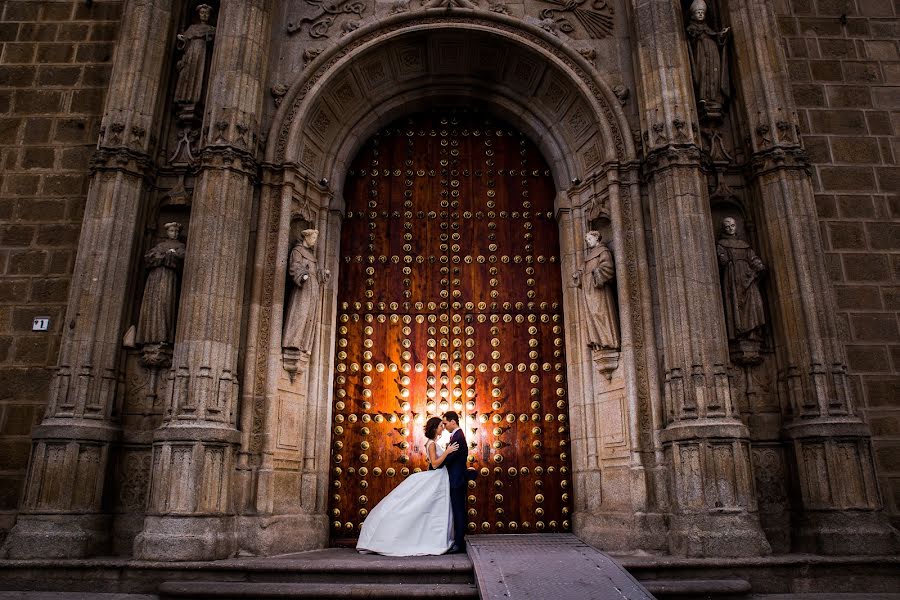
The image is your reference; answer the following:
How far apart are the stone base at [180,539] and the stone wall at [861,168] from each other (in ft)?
27.0

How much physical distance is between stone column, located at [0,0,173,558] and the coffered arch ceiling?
6.08ft

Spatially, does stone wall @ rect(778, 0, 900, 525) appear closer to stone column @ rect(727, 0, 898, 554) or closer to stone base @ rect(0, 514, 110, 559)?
stone column @ rect(727, 0, 898, 554)

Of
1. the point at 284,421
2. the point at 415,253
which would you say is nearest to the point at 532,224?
the point at 415,253

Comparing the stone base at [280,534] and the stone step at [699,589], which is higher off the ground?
the stone base at [280,534]

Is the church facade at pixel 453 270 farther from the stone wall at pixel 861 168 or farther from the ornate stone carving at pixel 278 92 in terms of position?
the ornate stone carving at pixel 278 92

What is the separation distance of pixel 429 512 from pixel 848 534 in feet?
15.4

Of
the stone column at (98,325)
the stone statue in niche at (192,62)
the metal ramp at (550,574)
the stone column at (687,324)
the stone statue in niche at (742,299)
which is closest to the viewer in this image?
the metal ramp at (550,574)

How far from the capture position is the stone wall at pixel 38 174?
867 centimetres

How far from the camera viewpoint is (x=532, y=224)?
1034 centimetres

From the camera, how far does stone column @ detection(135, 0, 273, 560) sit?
23.2ft

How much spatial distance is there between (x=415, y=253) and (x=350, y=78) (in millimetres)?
2825

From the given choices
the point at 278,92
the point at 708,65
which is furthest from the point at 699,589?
the point at 278,92

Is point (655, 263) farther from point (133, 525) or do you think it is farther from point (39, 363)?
Answer: point (39, 363)

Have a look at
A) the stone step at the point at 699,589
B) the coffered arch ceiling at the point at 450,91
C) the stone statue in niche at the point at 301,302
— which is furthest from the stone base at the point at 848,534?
the stone statue in niche at the point at 301,302
